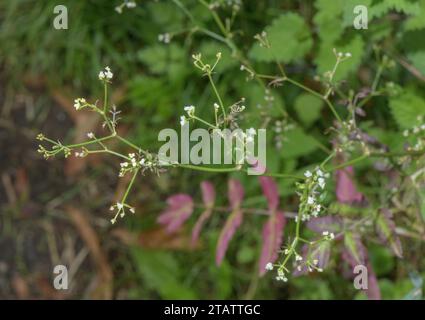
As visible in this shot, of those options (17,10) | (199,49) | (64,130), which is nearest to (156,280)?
(64,130)

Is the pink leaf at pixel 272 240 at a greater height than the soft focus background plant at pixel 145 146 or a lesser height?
lesser

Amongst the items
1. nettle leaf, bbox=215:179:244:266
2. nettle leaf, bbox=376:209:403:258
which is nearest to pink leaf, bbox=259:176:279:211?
nettle leaf, bbox=215:179:244:266

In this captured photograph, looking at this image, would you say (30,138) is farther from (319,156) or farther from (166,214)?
(319,156)

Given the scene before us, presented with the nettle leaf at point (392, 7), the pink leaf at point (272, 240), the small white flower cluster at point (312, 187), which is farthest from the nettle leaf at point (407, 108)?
the small white flower cluster at point (312, 187)

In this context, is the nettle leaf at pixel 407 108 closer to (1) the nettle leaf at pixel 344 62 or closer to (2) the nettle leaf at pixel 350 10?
(1) the nettle leaf at pixel 344 62

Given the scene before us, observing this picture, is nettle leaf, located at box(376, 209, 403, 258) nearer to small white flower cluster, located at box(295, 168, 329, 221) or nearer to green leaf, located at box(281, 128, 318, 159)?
small white flower cluster, located at box(295, 168, 329, 221)
